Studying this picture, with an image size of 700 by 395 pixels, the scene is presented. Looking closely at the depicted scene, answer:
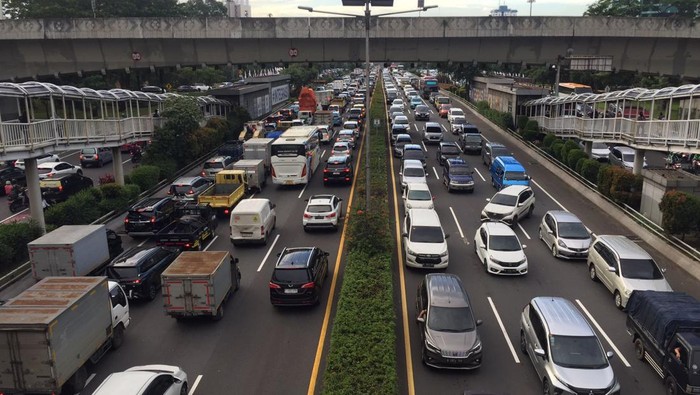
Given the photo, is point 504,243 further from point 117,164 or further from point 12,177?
point 12,177

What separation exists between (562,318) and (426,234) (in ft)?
25.9

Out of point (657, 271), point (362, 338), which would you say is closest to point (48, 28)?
point (362, 338)

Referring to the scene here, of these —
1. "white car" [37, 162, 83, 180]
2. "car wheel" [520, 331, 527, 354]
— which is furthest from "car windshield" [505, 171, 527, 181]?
"white car" [37, 162, 83, 180]

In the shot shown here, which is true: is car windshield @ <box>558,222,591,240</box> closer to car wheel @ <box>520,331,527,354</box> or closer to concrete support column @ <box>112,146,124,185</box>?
car wheel @ <box>520,331,527,354</box>

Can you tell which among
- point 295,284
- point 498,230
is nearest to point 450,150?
point 498,230

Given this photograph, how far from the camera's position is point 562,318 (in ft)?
44.7

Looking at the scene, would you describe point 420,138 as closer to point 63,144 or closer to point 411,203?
point 411,203

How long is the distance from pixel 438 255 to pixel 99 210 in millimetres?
17403

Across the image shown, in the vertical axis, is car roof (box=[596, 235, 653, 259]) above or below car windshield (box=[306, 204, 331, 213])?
above

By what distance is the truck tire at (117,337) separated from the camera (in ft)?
49.4

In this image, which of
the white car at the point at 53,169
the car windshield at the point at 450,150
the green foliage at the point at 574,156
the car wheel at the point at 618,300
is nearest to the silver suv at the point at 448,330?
the car wheel at the point at 618,300

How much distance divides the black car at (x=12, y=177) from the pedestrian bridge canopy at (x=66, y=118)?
7.82 meters

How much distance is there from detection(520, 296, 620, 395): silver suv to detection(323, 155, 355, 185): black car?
67.4ft

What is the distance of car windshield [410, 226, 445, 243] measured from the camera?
68.1 ft
